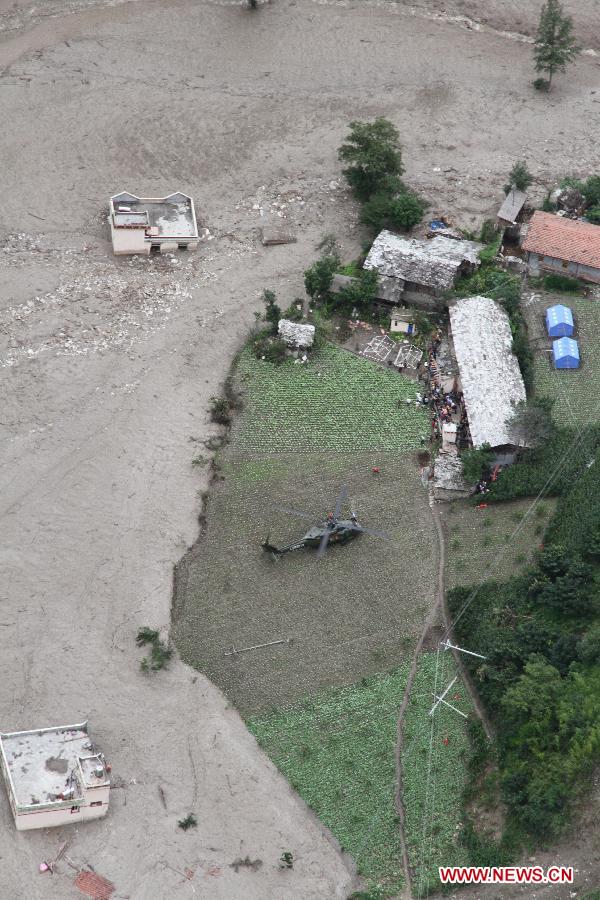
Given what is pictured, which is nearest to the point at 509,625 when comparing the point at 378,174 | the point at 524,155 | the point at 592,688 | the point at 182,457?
the point at 592,688

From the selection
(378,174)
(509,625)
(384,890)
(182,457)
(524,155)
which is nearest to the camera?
(384,890)

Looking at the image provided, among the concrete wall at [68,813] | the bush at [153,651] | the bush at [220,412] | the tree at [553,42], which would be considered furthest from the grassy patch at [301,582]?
the tree at [553,42]

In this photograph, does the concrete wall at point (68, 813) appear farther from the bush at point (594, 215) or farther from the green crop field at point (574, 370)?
the bush at point (594, 215)

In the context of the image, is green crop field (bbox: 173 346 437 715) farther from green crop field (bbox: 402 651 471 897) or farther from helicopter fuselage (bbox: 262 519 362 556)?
green crop field (bbox: 402 651 471 897)

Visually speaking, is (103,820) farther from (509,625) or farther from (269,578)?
(509,625)

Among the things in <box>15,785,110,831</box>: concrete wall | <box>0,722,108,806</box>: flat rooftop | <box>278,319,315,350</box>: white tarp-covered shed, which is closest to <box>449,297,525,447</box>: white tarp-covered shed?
<box>278,319,315,350</box>: white tarp-covered shed

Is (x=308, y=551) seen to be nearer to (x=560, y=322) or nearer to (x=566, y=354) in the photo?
(x=566, y=354)
